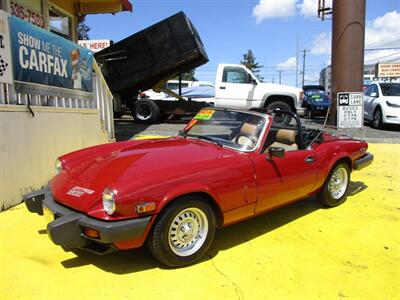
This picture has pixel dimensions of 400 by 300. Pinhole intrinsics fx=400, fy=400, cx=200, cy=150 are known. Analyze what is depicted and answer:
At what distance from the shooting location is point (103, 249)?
3.20 m

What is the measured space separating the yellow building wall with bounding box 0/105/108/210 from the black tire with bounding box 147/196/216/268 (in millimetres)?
2531

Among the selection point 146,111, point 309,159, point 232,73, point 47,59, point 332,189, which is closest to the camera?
point 309,159

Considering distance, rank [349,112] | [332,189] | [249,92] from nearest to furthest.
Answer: [332,189]
[349,112]
[249,92]

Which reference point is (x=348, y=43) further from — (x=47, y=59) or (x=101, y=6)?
(x=47, y=59)

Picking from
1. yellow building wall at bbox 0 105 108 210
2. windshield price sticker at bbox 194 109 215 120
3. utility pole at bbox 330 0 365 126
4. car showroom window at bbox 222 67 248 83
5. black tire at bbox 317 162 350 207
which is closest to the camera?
windshield price sticker at bbox 194 109 215 120

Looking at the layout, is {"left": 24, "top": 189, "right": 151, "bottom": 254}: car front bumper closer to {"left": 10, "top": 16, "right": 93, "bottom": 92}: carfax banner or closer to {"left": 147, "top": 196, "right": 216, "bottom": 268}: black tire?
{"left": 147, "top": 196, "right": 216, "bottom": 268}: black tire

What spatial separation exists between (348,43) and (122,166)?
10.9 m

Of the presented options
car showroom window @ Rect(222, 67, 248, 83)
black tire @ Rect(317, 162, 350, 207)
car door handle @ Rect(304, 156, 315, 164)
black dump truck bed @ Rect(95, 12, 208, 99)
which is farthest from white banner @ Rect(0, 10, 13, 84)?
car showroom window @ Rect(222, 67, 248, 83)

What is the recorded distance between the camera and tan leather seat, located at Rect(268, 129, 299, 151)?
4.56 meters

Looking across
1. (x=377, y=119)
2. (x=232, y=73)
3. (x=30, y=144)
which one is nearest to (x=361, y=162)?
(x=30, y=144)

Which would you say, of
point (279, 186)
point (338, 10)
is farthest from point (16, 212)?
point (338, 10)

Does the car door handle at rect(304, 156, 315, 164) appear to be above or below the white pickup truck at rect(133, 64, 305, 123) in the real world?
below

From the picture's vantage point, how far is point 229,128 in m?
4.52

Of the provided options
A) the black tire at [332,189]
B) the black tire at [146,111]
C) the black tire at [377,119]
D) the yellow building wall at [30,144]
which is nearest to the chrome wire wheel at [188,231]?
the black tire at [332,189]
